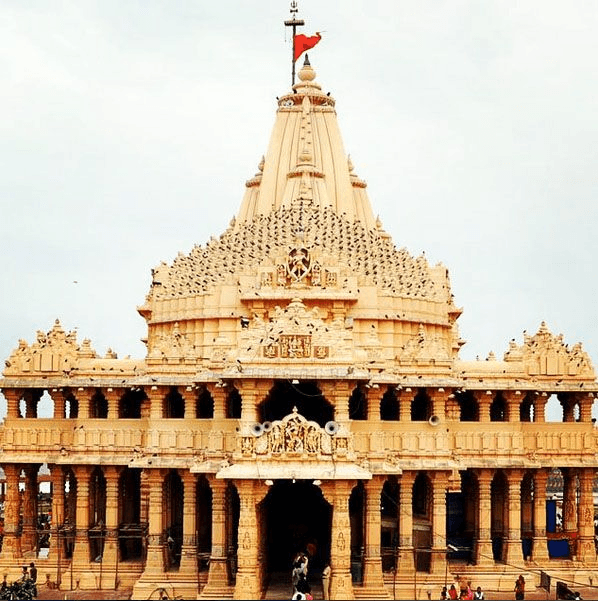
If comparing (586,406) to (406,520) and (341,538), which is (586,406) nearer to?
(406,520)

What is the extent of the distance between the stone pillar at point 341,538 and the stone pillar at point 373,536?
289cm

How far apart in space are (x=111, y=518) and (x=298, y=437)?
1038 centimetres

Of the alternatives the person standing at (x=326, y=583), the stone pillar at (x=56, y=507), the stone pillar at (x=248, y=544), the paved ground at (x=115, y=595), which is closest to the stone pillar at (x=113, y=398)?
the stone pillar at (x=56, y=507)

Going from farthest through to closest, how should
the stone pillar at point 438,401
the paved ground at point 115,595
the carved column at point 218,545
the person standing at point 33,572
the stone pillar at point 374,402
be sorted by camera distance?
the person standing at point 33,572 → the stone pillar at point 438,401 → the paved ground at point 115,595 → the stone pillar at point 374,402 → the carved column at point 218,545

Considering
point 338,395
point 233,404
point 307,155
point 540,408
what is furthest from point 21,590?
point 307,155

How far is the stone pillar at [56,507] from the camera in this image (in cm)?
4697

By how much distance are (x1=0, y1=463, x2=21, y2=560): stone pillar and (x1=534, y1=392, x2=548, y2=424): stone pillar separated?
19934 mm

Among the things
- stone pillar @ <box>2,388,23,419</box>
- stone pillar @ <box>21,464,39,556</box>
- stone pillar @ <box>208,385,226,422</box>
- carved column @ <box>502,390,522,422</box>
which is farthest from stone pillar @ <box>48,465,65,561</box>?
carved column @ <box>502,390,522,422</box>

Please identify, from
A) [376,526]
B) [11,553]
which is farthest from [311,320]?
[11,553]

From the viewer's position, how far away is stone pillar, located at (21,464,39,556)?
49.2 m

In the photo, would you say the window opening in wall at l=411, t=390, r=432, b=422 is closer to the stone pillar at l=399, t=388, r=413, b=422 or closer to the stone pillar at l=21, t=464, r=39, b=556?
the stone pillar at l=399, t=388, r=413, b=422

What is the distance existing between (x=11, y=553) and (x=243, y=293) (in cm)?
1322

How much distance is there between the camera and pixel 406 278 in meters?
49.5

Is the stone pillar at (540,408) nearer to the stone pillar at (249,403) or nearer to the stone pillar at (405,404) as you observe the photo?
the stone pillar at (405,404)
